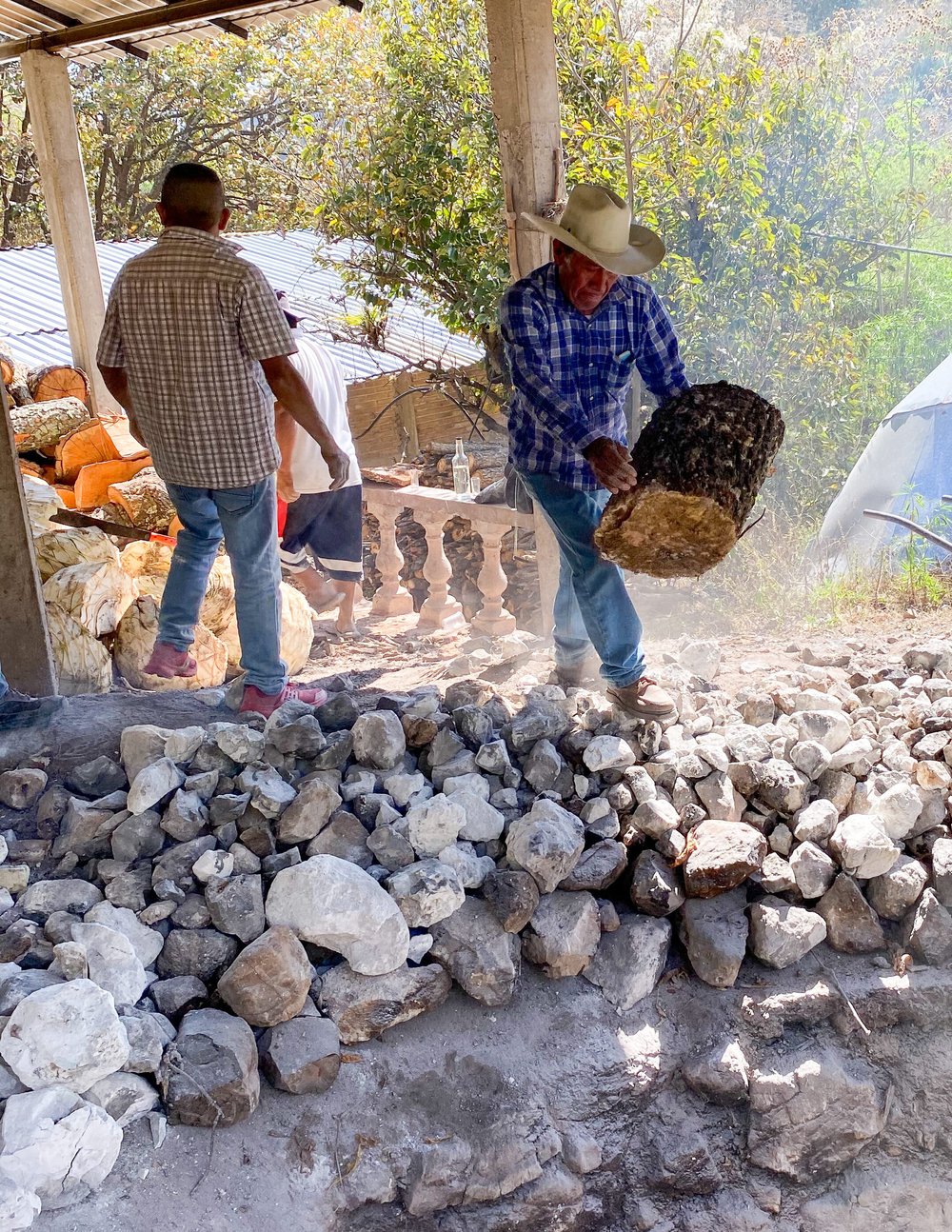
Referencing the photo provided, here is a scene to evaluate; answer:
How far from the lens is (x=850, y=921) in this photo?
312cm

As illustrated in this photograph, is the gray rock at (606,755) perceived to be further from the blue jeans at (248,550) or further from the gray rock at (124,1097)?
the gray rock at (124,1097)

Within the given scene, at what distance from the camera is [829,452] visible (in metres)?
8.12

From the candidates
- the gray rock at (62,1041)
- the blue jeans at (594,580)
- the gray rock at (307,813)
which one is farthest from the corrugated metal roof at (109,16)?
the gray rock at (62,1041)

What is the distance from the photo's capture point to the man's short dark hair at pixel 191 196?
10.6ft

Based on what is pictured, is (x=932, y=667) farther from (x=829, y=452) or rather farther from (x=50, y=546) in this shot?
(x=829, y=452)

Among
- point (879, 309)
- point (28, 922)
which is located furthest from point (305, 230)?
point (28, 922)

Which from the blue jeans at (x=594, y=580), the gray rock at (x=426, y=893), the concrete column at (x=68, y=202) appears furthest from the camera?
the concrete column at (x=68, y=202)

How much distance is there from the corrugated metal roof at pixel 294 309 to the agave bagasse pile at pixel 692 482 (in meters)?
5.57

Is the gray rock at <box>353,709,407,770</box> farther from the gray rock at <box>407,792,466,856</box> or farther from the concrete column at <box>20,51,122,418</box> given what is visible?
the concrete column at <box>20,51,122,418</box>

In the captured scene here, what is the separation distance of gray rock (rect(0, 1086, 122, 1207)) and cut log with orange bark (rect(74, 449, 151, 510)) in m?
4.70

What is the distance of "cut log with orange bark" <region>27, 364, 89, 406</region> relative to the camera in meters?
7.07

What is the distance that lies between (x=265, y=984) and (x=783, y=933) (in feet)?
4.94

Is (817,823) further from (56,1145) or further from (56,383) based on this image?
(56,383)

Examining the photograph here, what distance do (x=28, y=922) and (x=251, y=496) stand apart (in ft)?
4.81
